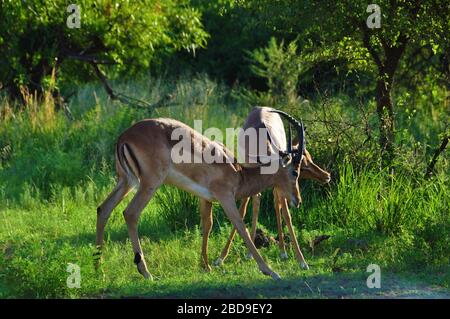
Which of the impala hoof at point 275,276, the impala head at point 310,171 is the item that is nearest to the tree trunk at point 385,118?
the impala head at point 310,171

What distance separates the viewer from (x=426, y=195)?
972 centimetres

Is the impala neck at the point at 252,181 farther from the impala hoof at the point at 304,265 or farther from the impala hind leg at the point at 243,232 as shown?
the impala hoof at the point at 304,265

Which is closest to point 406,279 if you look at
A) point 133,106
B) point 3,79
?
point 133,106

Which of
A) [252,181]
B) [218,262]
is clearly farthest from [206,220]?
[252,181]

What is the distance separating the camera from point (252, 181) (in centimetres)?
812

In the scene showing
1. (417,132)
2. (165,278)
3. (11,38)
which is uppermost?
(11,38)

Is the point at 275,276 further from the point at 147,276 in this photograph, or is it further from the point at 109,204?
the point at 109,204

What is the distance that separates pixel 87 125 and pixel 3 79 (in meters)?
1.86

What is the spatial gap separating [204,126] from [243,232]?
5.59 meters

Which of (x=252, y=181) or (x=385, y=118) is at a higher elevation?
(x=385, y=118)

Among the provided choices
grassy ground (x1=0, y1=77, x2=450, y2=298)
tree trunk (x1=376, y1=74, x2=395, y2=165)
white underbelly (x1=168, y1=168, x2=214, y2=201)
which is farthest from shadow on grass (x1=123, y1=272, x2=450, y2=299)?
tree trunk (x1=376, y1=74, x2=395, y2=165)

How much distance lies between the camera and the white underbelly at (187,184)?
7.72 metres

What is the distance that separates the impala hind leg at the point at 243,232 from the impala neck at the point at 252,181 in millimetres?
287

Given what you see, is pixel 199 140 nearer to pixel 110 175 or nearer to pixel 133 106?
pixel 110 175
